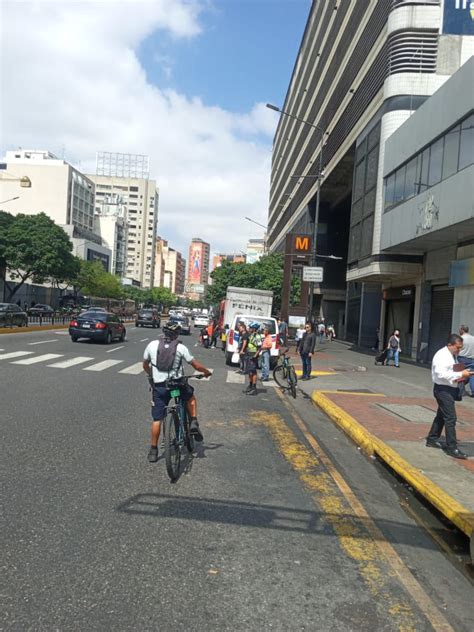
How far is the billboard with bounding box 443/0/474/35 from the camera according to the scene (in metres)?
23.8

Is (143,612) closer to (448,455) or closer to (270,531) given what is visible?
(270,531)

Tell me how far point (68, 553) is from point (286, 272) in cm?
3160

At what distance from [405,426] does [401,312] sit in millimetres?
22041

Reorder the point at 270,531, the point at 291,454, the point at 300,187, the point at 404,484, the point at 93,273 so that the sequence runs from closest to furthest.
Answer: the point at 270,531
the point at 404,484
the point at 291,454
the point at 300,187
the point at 93,273

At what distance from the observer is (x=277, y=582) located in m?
3.59

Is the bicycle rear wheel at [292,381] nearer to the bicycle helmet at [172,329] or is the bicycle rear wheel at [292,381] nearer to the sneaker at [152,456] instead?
the sneaker at [152,456]

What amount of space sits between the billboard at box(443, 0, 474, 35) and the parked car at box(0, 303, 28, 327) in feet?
87.3

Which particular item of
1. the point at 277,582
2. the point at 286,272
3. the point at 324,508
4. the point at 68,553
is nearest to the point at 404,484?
the point at 324,508

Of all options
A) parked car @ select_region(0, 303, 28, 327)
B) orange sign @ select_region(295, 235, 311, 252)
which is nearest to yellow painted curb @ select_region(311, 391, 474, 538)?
orange sign @ select_region(295, 235, 311, 252)

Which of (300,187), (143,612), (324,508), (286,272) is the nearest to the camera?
(143,612)

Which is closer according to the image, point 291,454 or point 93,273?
point 291,454

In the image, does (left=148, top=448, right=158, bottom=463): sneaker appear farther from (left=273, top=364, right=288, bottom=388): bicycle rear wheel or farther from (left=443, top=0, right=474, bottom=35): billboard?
(left=443, top=0, right=474, bottom=35): billboard

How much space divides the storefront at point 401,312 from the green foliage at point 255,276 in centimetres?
2055

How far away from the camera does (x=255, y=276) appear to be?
56.7 m
